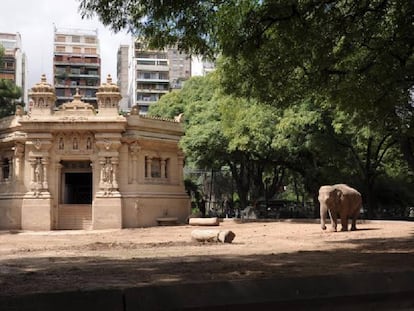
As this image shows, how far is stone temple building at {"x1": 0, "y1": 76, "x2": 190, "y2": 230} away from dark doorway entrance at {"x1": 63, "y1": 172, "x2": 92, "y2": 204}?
189 cm

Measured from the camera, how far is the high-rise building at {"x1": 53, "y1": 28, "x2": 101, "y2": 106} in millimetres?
85062

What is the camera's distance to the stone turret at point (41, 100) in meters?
28.6

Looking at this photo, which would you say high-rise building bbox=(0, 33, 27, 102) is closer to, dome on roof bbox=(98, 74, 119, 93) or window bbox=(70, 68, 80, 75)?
window bbox=(70, 68, 80, 75)

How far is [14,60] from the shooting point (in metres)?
78.8

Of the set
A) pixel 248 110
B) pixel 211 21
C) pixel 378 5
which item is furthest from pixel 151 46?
pixel 248 110

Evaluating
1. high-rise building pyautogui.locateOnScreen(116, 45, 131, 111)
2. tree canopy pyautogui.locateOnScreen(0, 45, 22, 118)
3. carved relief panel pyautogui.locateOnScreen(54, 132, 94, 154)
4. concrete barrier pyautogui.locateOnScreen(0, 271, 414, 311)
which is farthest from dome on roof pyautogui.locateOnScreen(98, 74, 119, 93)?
high-rise building pyautogui.locateOnScreen(116, 45, 131, 111)

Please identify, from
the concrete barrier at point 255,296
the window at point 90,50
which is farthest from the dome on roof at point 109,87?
the window at point 90,50

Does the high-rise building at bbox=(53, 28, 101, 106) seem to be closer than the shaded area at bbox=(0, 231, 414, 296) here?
No

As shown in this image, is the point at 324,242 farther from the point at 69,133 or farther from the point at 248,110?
the point at 69,133

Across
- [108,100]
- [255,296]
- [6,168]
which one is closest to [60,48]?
[6,168]

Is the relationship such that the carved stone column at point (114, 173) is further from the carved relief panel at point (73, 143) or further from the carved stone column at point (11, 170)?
the carved stone column at point (11, 170)

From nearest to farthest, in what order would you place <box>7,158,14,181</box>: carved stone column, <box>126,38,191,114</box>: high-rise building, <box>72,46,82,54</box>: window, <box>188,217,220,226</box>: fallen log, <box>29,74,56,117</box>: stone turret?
<box>188,217,220,226</box>: fallen log < <box>29,74,56,117</box>: stone turret < <box>7,158,14,181</box>: carved stone column < <box>126,38,191,114</box>: high-rise building < <box>72,46,82,54</box>: window

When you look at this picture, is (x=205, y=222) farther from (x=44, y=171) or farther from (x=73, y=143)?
(x=44, y=171)

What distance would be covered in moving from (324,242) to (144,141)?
15.6m
